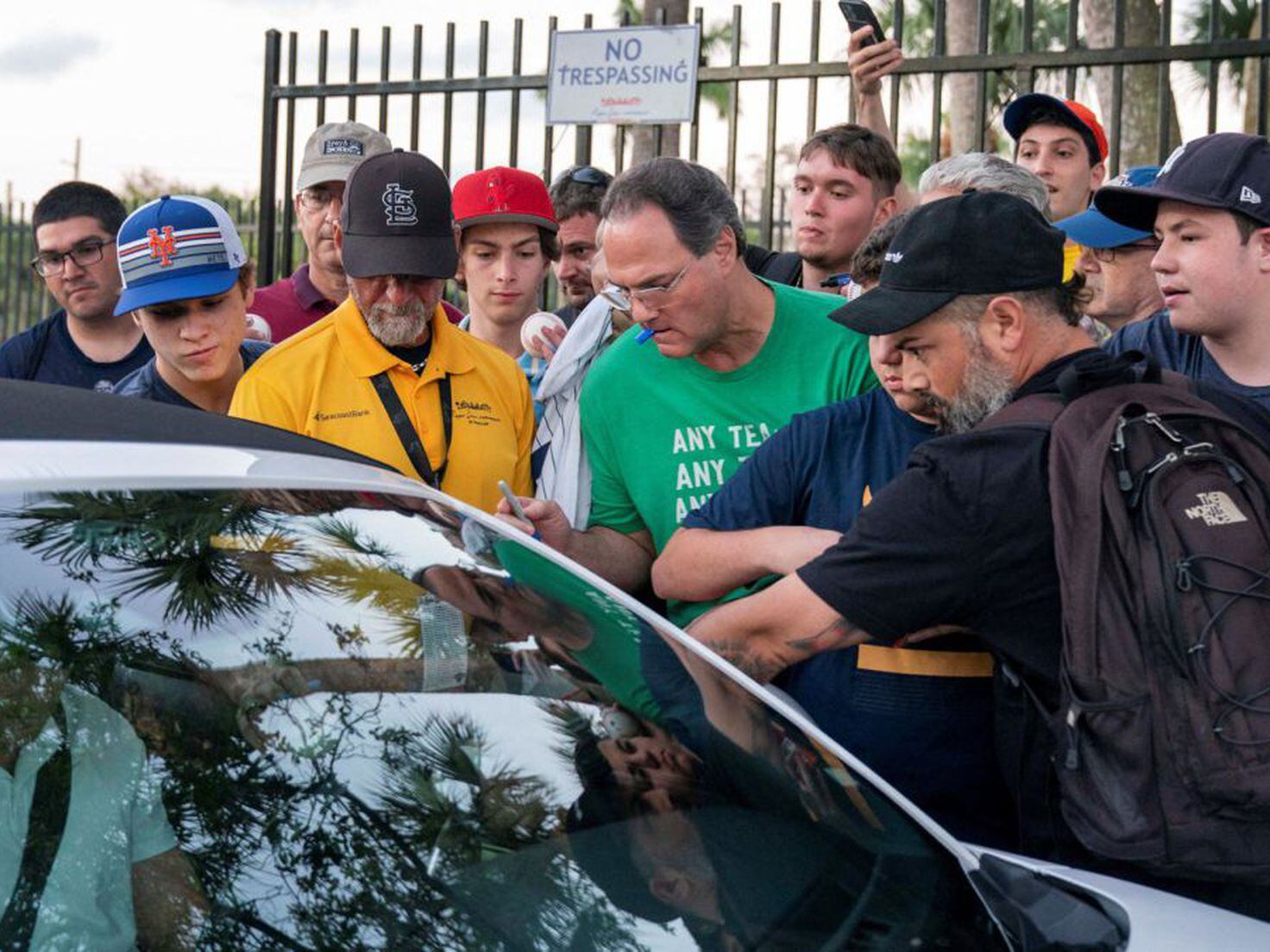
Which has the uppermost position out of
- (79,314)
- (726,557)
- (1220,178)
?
(1220,178)

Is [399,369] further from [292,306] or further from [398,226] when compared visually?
[292,306]

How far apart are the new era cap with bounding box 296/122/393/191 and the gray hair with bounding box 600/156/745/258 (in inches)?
69.0

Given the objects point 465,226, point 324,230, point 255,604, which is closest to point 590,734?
point 255,604

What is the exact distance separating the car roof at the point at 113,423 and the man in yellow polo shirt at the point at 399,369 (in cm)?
121

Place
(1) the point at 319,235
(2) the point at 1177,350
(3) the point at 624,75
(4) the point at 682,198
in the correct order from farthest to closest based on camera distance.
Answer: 1. (3) the point at 624,75
2. (1) the point at 319,235
3. (4) the point at 682,198
4. (2) the point at 1177,350

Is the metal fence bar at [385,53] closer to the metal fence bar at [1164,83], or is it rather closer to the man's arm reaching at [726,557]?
the metal fence bar at [1164,83]

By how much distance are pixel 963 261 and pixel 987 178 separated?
132 cm

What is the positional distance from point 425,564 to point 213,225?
84.3 inches

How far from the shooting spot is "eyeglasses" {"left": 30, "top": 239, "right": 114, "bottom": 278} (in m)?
4.97

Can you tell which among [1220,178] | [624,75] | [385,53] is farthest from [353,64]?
[1220,178]

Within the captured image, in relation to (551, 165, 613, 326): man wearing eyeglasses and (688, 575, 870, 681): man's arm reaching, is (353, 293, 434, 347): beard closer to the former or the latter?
(688, 575, 870, 681): man's arm reaching

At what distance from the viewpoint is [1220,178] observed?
3.17 metres

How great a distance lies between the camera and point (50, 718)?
1729 millimetres

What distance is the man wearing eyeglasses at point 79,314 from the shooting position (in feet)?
15.9
